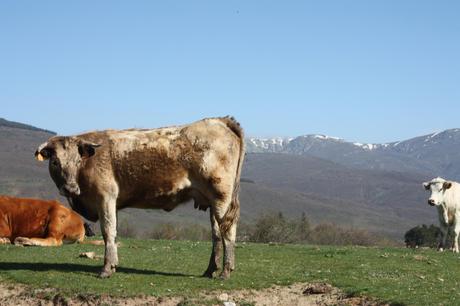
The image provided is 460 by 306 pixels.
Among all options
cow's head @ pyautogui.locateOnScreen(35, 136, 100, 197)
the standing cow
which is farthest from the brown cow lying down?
cow's head @ pyautogui.locateOnScreen(35, 136, 100, 197)

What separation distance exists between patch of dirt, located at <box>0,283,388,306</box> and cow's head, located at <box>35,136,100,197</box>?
6.40ft

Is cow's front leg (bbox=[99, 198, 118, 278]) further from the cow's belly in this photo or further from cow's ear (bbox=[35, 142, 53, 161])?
cow's ear (bbox=[35, 142, 53, 161])

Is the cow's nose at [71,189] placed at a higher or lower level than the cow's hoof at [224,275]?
higher

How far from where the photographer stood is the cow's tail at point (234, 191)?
44.5 feet

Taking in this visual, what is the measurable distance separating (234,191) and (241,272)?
6.91 feet

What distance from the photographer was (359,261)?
717 inches

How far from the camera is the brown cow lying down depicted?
59.8 ft

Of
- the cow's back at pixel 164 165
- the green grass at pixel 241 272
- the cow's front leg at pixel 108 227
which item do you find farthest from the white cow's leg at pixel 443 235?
the cow's front leg at pixel 108 227

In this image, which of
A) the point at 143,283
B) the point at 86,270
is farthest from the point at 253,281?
the point at 86,270

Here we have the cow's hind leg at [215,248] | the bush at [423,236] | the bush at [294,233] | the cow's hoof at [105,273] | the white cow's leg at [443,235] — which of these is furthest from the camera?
the bush at [423,236]

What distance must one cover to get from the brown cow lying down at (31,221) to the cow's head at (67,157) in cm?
512

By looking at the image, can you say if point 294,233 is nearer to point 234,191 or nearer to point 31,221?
point 31,221

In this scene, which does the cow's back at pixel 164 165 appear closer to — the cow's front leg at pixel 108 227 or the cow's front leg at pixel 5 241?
the cow's front leg at pixel 108 227

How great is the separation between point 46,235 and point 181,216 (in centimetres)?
A: 11692
